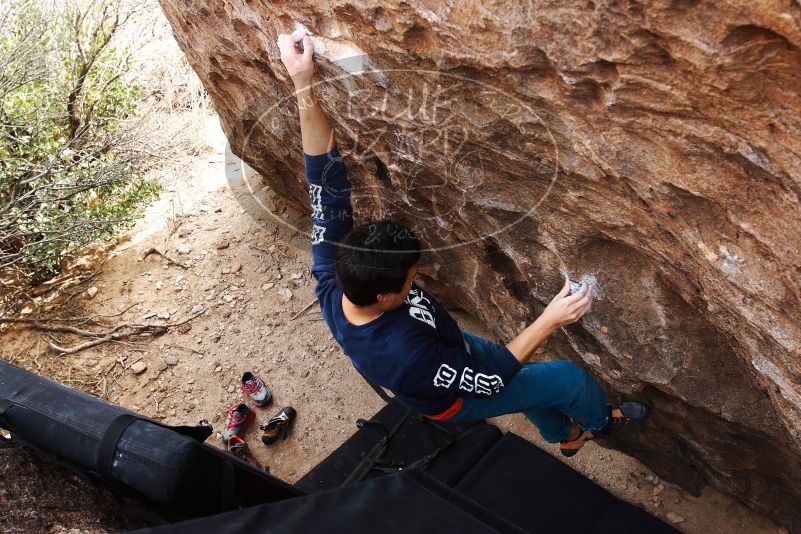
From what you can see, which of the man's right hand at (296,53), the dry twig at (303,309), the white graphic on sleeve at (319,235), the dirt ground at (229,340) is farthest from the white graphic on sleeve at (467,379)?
the dry twig at (303,309)

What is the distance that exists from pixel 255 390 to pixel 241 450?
44 cm

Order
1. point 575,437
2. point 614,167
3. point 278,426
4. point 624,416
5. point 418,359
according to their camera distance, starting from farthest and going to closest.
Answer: point 278,426
point 575,437
point 624,416
point 418,359
point 614,167

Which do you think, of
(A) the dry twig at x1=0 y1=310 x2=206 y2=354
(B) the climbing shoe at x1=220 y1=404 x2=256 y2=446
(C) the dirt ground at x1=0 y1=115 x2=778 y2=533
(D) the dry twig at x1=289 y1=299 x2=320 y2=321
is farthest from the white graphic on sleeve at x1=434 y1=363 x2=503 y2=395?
(A) the dry twig at x1=0 y1=310 x2=206 y2=354

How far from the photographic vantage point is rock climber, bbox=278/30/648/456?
1.95 meters

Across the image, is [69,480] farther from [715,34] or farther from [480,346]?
[715,34]

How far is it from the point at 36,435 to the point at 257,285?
265 cm

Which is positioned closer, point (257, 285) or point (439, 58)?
point (439, 58)

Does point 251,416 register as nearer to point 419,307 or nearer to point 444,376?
point 419,307

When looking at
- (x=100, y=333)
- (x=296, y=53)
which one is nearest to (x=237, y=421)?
(x=100, y=333)

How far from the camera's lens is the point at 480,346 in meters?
2.54

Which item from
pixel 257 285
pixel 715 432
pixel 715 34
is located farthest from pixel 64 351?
pixel 715 34

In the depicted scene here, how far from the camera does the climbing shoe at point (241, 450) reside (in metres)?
3.55

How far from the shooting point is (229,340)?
4301 mm

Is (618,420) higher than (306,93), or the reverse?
(306,93)
